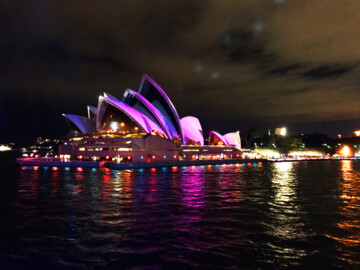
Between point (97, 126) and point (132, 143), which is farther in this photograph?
point (97, 126)

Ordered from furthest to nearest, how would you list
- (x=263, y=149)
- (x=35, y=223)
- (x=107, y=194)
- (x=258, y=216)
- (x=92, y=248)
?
(x=263, y=149) < (x=107, y=194) < (x=258, y=216) < (x=35, y=223) < (x=92, y=248)

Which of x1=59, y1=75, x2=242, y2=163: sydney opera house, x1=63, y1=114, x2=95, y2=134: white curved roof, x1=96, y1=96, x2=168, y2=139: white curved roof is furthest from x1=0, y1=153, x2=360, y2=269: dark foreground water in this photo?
x1=63, y1=114, x2=95, y2=134: white curved roof

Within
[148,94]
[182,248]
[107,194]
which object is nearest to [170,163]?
[148,94]

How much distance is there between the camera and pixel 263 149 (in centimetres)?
10025

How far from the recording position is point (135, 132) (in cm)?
5250

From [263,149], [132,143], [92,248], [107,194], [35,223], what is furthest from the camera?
[263,149]

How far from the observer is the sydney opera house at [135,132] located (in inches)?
1982

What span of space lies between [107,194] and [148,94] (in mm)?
40205

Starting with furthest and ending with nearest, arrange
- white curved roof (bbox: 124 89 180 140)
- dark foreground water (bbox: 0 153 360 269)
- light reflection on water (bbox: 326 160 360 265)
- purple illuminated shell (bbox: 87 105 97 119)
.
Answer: purple illuminated shell (bbox: 87 105 97 119) < white curved roof (bbox: 124 89 180 140) < light reflection on water (bbox: 326 160 360 265) < dark foreground water (bbox: 0 153 360 269)

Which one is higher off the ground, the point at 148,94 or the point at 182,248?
the point at 148,94

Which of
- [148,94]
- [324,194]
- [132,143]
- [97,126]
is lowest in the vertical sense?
[324,194]

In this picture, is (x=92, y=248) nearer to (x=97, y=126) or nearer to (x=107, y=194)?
(x=107, y=194)

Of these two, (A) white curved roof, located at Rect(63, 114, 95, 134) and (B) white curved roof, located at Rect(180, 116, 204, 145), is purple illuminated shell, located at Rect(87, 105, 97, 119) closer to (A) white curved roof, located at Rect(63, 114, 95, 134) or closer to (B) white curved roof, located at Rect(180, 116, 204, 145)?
(A) white curved roof, located at Rect(63, 114, 95, 134)

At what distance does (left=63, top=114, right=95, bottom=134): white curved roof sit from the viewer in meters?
60.2
